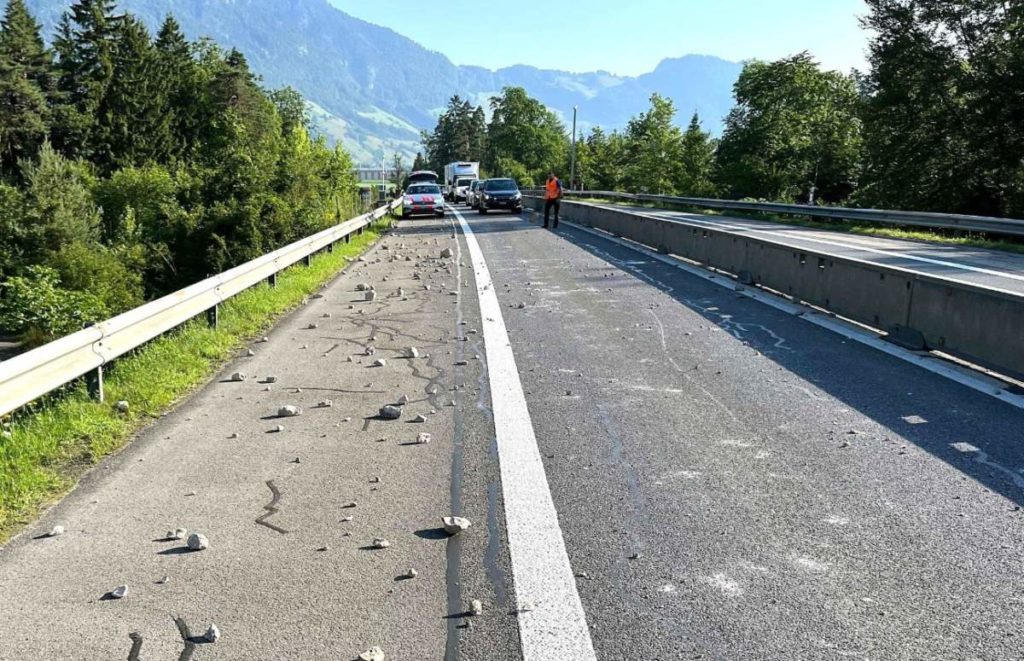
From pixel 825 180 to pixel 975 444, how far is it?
206 feet

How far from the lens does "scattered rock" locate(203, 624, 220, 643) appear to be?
10.2 ft

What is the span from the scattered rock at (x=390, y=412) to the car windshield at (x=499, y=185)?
34452 millimetres

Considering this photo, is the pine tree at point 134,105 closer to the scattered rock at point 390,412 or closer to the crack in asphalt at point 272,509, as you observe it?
the scattered rock at point 390,412

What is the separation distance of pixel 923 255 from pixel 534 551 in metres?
17.0

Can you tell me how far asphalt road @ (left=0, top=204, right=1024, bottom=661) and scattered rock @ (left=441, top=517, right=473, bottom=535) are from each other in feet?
0.18

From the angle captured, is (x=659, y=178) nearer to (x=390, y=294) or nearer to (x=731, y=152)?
(x=731, y=152)

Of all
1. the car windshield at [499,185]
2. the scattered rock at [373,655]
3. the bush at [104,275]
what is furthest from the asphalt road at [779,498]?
the car windshield at [499,185]

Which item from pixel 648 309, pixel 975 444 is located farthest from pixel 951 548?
pixel 648 309

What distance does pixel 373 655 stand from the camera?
294 centimetres

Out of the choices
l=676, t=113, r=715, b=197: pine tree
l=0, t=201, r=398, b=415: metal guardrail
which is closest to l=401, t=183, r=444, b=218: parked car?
l=0, t=201, r=398, b=415: metal guardrail

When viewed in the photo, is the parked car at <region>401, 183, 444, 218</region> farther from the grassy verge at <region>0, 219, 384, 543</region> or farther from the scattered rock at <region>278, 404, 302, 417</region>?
the scattered rock at <region>278, 404, 302, 417</region>

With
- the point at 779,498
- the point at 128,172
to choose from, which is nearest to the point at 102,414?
the point at 779,498

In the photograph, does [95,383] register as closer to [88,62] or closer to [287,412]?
[287,412]

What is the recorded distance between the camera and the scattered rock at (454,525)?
Answer: 401cm
